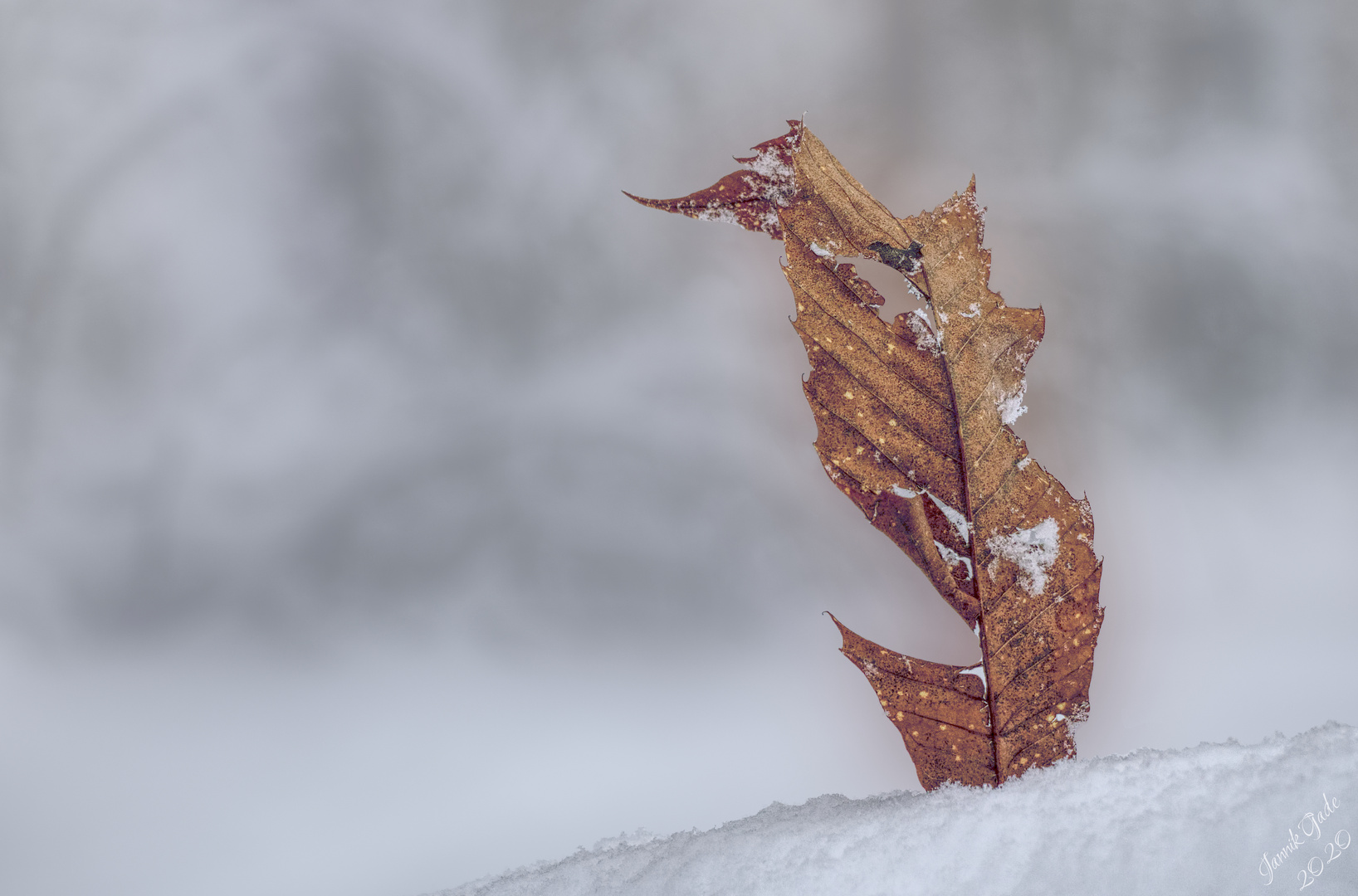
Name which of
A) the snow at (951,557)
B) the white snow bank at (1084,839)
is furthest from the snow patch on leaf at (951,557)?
the white snow bank at (1084,839)

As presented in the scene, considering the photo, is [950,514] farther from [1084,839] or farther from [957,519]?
[1084,839]

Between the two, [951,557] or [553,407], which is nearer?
[951,557]

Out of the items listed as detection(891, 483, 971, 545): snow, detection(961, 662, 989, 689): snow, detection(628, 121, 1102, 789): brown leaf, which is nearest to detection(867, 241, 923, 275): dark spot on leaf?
detection(628, 121, 1102, 789): brown leaf

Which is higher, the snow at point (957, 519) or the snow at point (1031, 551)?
the snow at point (957, 519)

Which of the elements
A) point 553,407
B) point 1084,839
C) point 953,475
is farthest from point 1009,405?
point 553,407
